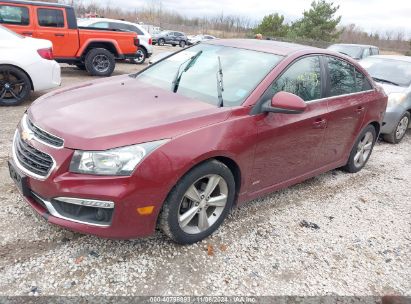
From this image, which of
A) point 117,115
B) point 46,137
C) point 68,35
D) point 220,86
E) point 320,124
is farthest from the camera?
point 68,35

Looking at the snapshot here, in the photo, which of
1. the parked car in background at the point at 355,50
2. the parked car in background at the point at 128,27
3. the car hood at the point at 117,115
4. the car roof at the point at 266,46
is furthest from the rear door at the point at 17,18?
the parked car in background at the point at 355,50

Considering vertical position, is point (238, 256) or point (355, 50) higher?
point (355, 50)

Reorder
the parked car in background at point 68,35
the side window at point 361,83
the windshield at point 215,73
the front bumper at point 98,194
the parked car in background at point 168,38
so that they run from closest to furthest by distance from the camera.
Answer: the front bumper at point 98,194 → the windshield at point 215,73 → the side window at point 361,83 → the parked car in background at point 68,35 → the parked car in background at point 168,38

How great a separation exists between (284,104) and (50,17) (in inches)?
345

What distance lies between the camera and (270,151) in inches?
133

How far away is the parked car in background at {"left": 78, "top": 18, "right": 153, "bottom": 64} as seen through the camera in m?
13.3

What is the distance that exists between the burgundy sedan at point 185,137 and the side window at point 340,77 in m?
0.01

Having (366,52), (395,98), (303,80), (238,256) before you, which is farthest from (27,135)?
(366,52)

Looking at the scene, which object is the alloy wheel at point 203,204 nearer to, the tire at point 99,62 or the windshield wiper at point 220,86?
the windshield wiper at point 220,86

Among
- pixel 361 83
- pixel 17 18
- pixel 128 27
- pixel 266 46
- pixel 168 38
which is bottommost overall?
pixel 168 38

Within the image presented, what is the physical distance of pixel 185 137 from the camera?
107 inches

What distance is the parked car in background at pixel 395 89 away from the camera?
6.62m

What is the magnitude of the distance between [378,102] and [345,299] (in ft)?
10.0

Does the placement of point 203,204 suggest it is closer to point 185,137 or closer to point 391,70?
point 185,137
